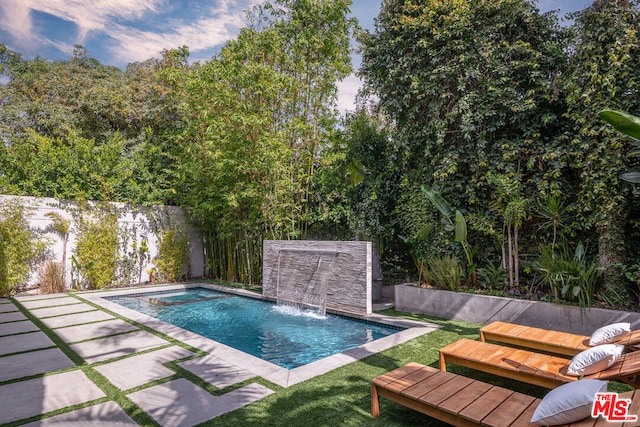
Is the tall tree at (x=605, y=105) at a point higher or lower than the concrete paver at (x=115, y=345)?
higher

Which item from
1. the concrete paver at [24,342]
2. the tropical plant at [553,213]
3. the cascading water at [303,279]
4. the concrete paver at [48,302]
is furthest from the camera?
the concrete paver at [48,302]

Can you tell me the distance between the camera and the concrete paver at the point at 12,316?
5.83 metres

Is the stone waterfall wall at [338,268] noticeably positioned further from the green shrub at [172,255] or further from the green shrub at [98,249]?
the green shrub at [98,249]

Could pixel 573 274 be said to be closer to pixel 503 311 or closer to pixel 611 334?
pixel 503 311

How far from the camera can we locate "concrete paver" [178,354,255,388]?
3.24 metres

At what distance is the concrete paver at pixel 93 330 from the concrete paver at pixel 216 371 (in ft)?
6.52

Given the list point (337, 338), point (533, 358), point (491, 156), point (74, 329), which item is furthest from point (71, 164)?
point (533, 358)

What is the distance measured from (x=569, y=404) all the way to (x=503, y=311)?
12.0ft

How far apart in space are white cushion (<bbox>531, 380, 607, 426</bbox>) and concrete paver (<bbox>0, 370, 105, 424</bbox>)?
3.28 metres

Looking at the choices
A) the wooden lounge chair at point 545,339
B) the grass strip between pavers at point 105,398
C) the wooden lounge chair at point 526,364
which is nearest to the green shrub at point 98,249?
the grass strip between pavers at point 105,398

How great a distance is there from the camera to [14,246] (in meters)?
7.93

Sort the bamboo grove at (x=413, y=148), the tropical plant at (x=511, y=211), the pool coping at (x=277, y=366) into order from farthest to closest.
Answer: the tropical plant at (x=511, y=211)
the bamboo grove at (x=413, y=148)
the pool coping at (x=277, y=366)

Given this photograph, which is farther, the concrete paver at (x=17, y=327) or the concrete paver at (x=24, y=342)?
the concrete paver at (x=17, y=327)

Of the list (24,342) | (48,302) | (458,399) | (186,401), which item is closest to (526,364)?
(458,399)
